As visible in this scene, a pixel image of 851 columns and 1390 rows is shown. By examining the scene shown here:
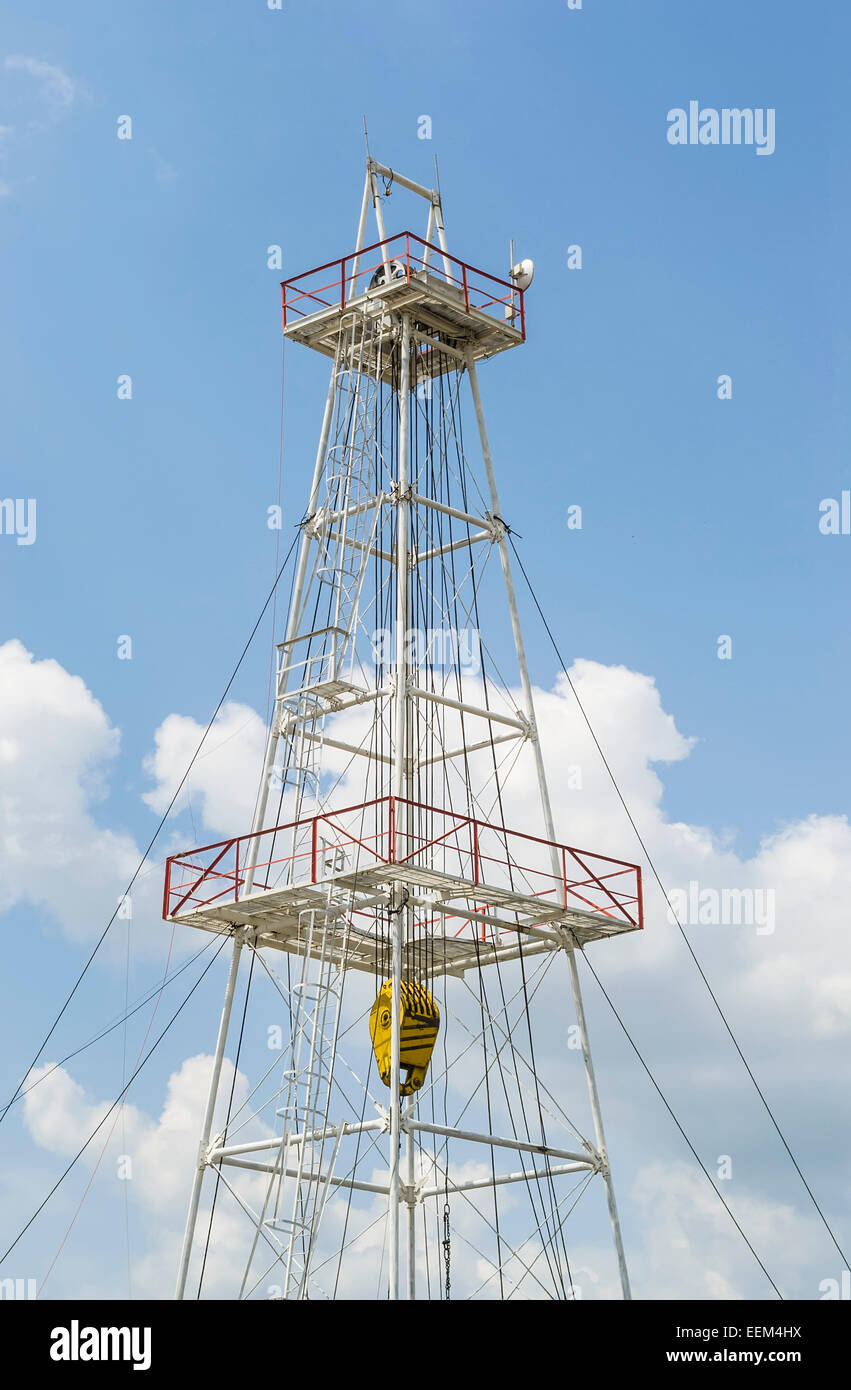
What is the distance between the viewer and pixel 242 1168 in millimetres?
39531

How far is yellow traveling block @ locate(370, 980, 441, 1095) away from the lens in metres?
38.7

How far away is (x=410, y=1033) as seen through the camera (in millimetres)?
38719

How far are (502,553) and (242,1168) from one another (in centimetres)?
1380

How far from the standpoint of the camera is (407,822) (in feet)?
127

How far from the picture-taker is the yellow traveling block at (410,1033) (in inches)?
1522
